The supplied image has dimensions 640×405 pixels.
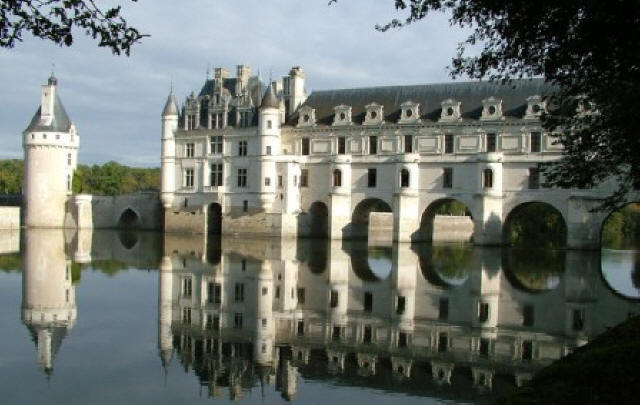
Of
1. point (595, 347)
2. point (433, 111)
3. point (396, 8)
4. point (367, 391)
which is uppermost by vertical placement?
point (433, 111)

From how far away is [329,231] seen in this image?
4778cm

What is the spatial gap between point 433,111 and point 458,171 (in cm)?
462

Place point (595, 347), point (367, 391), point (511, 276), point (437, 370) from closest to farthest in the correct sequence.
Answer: point (595, 347)
point (367, 391)
point (437, 370)
point (511, 276)

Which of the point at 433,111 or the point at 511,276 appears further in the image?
the point at 433,111

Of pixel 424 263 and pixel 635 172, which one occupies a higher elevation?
pixel 635 172

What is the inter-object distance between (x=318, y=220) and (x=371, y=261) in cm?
1731

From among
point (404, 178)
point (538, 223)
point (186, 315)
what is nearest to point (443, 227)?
point (538, 223)

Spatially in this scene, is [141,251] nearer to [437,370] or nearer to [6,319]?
[6,319]

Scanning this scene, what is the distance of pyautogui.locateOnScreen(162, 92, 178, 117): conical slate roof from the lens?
5534 centimetres

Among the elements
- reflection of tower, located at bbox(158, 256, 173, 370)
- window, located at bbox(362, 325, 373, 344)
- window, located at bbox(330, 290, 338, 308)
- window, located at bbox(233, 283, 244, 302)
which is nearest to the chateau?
reflection of tower, located at bbox(158, 256, 173, 370)

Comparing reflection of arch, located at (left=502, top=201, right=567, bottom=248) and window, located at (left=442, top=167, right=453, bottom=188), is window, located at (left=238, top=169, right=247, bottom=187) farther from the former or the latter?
reflection of arch, located at (left=502, top=201, right=567, bottom=248)

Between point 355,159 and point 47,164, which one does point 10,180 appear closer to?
point 47,164

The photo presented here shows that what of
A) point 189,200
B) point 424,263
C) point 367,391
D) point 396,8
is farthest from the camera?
point 189,200

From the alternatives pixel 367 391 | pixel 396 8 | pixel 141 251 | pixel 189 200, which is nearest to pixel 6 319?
pixel 367 391
